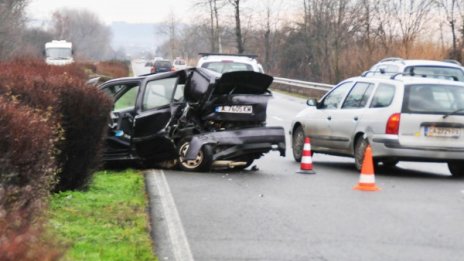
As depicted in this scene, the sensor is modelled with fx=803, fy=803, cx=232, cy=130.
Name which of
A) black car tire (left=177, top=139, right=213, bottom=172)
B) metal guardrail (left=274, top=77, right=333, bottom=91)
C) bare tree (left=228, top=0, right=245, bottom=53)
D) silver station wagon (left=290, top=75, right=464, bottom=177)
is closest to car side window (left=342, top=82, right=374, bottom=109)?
silver station wagon (left=290, top=75, right=464, bottom=177)

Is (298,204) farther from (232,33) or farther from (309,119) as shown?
(232,33)

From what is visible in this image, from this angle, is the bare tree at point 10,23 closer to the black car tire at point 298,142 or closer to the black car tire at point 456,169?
the black car tire at point 298,142

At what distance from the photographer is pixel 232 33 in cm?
8575

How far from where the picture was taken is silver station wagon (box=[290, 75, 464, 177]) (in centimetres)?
1245

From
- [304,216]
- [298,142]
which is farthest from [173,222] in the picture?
[298,142]

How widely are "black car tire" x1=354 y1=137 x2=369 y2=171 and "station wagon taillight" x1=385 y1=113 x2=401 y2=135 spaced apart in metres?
0.56

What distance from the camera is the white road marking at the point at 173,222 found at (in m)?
7.07

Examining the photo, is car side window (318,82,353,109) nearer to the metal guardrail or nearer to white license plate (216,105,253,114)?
white license plate (216,105,253,114)

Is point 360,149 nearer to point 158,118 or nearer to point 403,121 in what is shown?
point 403,121

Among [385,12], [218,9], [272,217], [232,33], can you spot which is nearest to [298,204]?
[272,217]

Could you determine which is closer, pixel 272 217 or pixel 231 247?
pixel 231 247

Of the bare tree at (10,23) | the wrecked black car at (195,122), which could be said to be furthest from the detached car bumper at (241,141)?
the bare tree at (10,23)

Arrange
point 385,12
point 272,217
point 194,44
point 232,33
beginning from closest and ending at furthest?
point 272,217 < point 385,12 < point 232,33 < point 194,44

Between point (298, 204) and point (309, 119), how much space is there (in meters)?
5.26
